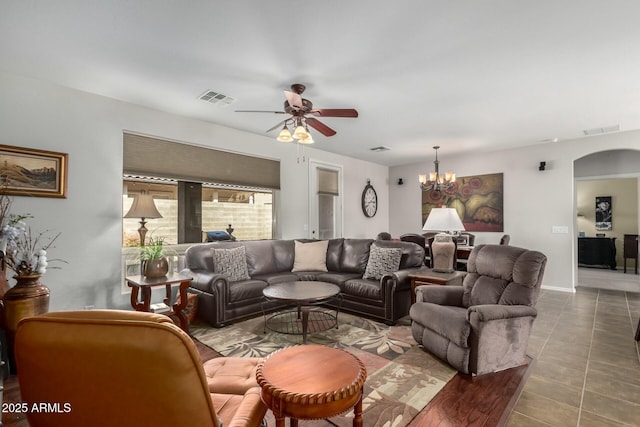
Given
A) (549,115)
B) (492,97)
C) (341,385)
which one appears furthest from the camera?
(549,115)

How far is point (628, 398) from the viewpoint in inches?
84.4

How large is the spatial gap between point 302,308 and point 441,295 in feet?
4.61

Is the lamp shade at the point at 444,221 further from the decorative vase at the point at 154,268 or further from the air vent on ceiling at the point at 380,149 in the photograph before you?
the decorative vase at the point at 154,268

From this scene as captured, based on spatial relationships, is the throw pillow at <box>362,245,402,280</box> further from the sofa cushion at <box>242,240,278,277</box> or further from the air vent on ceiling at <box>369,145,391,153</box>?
the air vent on ceiling at <box>369,145,391,153</box>

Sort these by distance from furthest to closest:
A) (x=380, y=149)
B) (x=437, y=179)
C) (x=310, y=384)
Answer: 1. (x=380, y=149)
2. (x=437, y=179)
3. (x=310, y=384)

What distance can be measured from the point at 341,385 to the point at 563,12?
2.75m

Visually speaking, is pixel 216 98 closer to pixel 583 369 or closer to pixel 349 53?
pixel 349 53

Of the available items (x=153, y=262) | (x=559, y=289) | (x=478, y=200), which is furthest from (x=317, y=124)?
(x=559, y=289)

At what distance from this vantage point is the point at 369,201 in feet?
24.1

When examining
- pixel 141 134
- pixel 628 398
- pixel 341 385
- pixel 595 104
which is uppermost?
pixel 595 104

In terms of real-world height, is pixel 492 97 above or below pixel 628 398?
above

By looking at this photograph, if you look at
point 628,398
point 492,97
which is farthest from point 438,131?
point 628,398

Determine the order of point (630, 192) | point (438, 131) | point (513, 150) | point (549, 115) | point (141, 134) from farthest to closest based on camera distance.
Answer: point (630, 192) < point (513, 150) < point (438, 131) < point (549, 115) < point (141, 134)

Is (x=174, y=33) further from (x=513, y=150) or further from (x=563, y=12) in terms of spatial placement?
(x=513, y=150)
